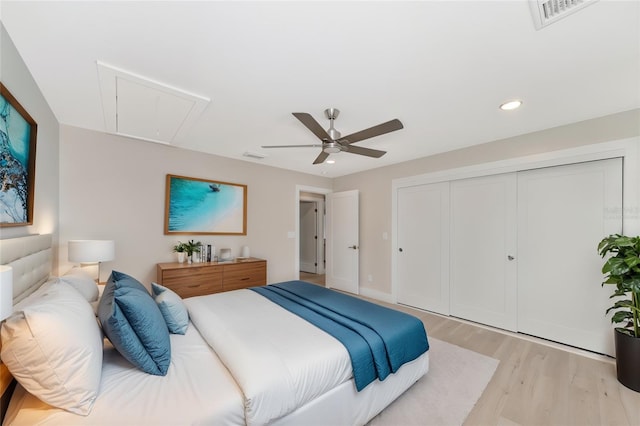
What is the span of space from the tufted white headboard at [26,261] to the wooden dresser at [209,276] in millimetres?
1152

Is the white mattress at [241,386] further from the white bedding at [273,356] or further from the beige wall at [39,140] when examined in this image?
the beige wall at [39,140]

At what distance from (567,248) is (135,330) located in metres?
3.95

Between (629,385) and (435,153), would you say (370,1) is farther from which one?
(629,385)

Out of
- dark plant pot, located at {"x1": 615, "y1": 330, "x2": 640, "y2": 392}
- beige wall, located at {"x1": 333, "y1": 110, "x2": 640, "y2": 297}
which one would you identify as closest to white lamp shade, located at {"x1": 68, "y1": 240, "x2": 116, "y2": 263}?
beige wall, located at {"x1": 333, "y1": 110, "x2": 640, "y2": 297}

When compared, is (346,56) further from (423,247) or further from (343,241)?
(343,241)

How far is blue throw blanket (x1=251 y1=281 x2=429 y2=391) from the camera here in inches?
67.3

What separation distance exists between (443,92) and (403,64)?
58 centimetres

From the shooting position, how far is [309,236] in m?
7.20

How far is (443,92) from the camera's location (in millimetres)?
2123

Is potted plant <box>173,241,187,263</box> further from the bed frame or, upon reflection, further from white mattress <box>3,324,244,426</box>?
white mattress <box>3,324,244,426</box>

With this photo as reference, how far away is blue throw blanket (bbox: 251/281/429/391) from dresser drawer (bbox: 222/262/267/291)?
1225 millimetres

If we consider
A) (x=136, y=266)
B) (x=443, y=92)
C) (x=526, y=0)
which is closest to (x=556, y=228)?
(x=443, y=92)

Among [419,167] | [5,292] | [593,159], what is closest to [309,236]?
[419,167]

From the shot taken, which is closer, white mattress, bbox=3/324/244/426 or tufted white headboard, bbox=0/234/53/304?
white mattress, bbox=3/324/244/426
